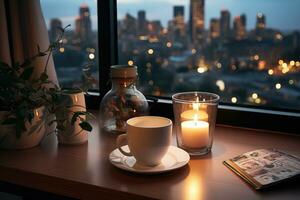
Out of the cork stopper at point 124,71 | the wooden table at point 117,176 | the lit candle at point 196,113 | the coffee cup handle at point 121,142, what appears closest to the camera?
the wooden table at point 117,176

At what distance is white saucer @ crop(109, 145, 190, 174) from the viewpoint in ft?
2.98

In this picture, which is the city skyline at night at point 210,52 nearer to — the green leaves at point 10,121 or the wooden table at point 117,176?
the wooden table at point 117,176

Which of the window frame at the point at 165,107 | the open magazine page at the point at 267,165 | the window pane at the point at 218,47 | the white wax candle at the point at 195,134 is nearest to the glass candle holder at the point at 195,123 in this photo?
the white wax candle at the point at 195,134

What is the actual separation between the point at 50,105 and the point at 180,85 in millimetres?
552

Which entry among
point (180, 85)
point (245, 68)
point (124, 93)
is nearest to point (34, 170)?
point (124, 93)

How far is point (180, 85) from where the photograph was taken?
4.81 ft

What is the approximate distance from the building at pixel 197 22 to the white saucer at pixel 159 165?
51 cm

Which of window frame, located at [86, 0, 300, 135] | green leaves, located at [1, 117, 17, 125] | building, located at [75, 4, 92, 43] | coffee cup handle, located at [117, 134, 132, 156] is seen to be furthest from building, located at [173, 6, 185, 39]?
green leaves, located at [1, 117, 17, 125]

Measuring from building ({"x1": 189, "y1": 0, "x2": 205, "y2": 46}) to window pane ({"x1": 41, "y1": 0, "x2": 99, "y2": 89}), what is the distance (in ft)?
1.27

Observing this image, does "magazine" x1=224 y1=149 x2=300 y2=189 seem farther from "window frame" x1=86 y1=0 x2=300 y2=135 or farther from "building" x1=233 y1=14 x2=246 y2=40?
"building" x1=233 y1=14 x2=246 y2=40

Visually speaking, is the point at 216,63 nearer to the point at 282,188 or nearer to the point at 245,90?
the point at 245,90

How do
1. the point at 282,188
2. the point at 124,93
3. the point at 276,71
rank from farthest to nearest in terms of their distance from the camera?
the point at 276,71 → the point at 124,93 → the point at 282,188

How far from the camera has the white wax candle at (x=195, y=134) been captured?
1.04 m

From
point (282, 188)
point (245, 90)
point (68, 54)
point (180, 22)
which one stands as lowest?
point (282, 188)
